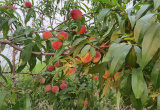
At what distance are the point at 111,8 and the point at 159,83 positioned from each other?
335mm

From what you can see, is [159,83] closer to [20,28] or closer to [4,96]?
[4,96]

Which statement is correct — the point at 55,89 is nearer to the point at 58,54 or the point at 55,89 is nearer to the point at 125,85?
the point at 58,54

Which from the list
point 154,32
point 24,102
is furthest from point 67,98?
point 154,32

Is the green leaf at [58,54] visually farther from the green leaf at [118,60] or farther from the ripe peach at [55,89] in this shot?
the ripe peach at [55,89]

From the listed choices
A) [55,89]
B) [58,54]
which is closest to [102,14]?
[58,54]

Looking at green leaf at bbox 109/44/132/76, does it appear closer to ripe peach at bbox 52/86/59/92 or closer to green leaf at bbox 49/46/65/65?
green leaf at bbox 49/46/65/65

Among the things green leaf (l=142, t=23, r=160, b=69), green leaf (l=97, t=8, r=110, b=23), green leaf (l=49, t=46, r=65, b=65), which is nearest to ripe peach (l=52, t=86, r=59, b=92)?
green leaf (l=49, t=46, r=65, b=65)

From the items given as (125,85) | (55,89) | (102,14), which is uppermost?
(102,14)

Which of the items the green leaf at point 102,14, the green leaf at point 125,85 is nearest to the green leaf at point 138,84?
the green leaf at point 125,85

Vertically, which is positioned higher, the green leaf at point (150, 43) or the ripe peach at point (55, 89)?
the green leaf at point (150, 43)

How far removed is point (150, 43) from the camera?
1.10ft

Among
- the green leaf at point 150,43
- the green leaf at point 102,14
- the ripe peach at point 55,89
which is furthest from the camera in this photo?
the ripe peach at point 55,89

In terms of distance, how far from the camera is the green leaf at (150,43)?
1.07 feet

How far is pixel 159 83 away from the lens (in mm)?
Answer: 375
